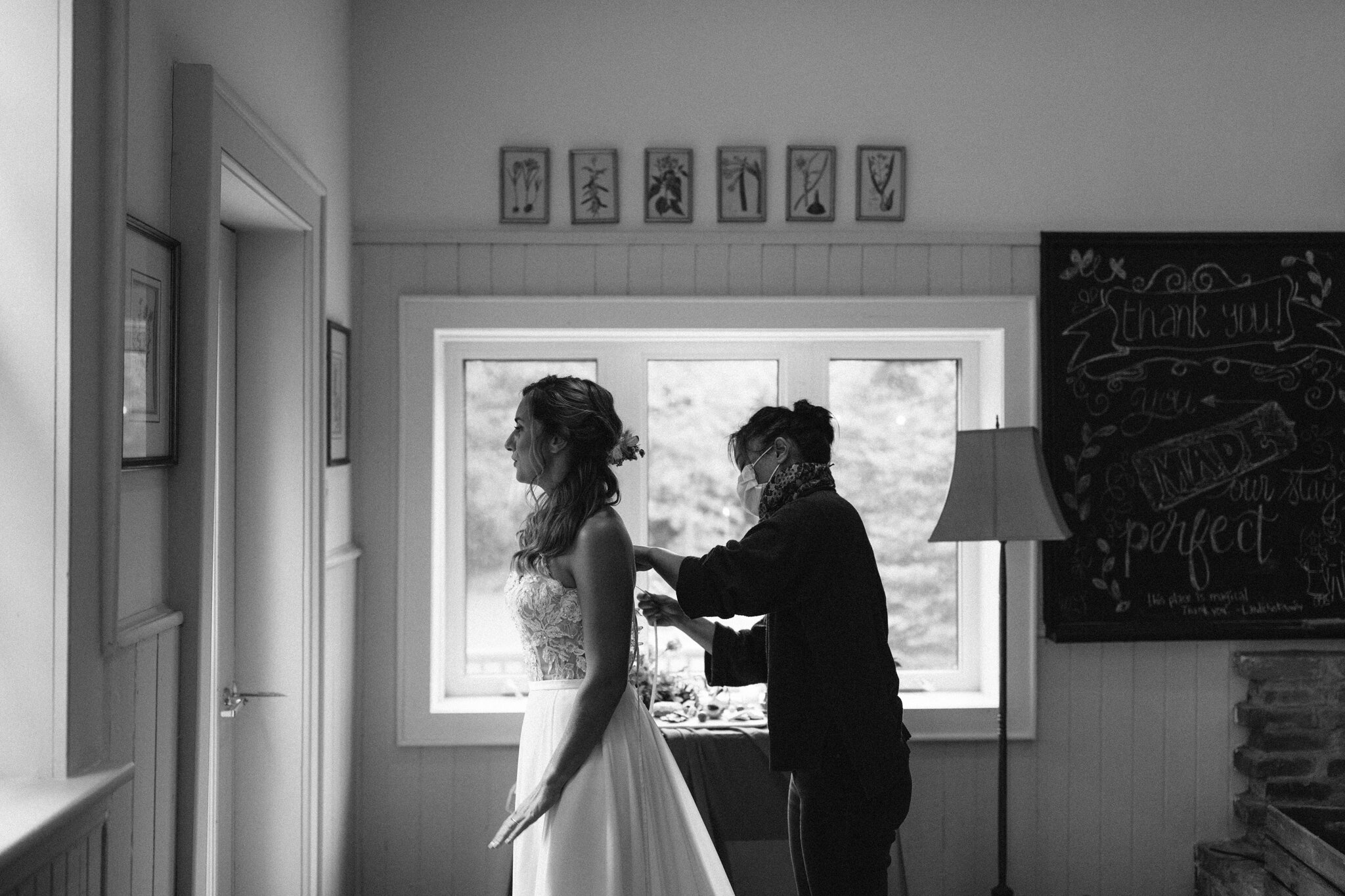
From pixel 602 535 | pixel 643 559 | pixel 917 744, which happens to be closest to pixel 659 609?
pixel 643 559

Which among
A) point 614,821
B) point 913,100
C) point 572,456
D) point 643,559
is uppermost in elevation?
point 913,100

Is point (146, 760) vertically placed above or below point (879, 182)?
below

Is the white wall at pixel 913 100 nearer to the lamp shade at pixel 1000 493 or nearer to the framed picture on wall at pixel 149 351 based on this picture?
the lamp shade at pixel 1000 493

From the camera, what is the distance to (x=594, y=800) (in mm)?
1998

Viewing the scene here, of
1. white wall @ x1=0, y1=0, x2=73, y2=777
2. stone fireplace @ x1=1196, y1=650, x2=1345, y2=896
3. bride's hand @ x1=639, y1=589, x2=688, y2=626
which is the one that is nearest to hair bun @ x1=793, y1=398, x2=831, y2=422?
bride's hand @ x1=639, y1=589, x2=688, y2=626

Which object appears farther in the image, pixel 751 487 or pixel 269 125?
pixel 751 487

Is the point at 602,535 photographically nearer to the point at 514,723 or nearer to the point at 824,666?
the point at 824,666

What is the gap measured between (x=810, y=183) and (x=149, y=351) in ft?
6.92

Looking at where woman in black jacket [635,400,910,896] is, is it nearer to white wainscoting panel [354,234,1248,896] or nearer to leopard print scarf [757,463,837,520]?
leopard print scarf [757,463,837,520]

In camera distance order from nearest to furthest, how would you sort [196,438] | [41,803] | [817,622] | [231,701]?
[41,803], [196,438], [817,622], [231,701]

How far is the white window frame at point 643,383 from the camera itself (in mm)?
3303

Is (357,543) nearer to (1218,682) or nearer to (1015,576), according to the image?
(1015,576)

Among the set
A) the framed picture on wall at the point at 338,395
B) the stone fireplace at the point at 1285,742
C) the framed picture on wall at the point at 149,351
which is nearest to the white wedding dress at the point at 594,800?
the framed picture on wall at the point at 149,351

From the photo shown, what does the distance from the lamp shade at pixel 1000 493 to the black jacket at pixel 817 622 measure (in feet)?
2.51
